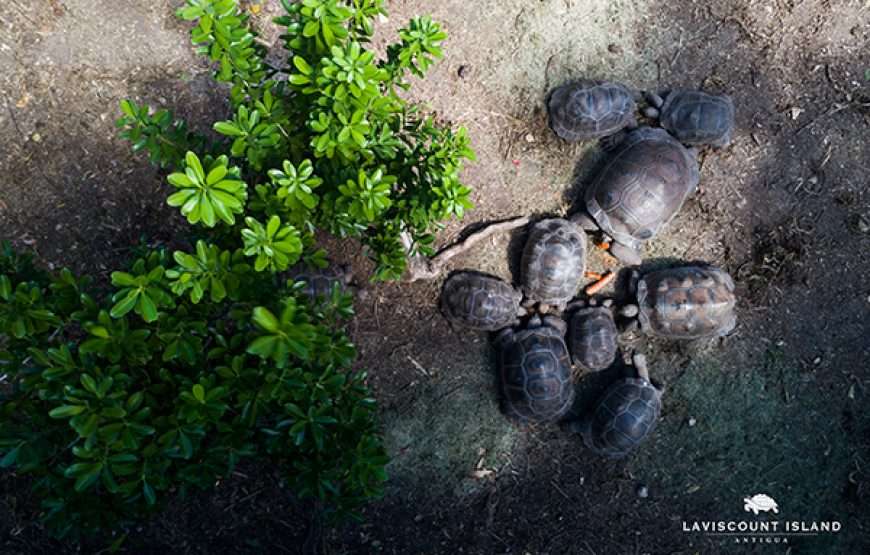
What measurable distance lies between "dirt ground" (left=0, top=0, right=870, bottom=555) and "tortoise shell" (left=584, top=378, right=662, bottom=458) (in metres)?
0.22

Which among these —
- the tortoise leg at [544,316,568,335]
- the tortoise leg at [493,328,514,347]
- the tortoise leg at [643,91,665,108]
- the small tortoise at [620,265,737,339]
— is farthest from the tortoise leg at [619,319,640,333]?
the tortoise leg at [643,91,665,108]

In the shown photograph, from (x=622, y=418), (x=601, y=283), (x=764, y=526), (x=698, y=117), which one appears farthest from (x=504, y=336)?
(x=764, y=526)

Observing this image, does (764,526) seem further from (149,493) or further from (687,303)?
(149,493)

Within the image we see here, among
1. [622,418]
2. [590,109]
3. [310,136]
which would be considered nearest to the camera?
[310,136]

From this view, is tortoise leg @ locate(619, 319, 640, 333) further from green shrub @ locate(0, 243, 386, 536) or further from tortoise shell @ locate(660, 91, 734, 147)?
green shrub @ locate(0, 243, 386, 536)

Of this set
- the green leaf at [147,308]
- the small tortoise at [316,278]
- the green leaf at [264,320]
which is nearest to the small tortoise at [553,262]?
the small tortoise at [316,278]

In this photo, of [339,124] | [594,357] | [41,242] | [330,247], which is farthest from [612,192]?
[41,242]

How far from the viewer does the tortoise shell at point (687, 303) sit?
421 cm

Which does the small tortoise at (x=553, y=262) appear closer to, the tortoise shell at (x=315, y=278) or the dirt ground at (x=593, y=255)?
the dirt ground at (x=593, y=255)

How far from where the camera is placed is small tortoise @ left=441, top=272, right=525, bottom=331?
417 cm

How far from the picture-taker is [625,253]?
444 centimetres

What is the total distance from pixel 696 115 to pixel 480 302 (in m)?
2.15

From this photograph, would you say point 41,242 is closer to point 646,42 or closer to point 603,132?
point 603,132

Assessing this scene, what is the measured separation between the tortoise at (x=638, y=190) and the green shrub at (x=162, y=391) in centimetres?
265
